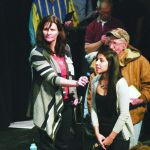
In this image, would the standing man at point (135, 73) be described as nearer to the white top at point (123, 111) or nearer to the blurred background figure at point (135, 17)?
the white top at point (123, 111)

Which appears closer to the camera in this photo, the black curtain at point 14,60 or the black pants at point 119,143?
the black pants at point 119,143

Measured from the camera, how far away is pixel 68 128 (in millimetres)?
3053

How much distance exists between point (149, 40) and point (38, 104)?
1965 mm

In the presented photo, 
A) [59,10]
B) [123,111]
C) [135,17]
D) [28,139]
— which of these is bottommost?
[28,139]

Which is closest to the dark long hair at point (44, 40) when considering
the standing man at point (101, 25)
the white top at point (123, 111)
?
the white top at point (123, 111)

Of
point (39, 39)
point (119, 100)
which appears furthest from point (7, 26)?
point (119, 100)

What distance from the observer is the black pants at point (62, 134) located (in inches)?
114

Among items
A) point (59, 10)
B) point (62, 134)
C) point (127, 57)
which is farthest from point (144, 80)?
point (59, 10)

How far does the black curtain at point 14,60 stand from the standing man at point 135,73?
2432 mm

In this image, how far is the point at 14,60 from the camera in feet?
17.3

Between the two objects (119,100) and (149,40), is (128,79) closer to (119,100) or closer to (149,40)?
(119,100)

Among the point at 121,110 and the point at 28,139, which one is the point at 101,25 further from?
the point at 28,139

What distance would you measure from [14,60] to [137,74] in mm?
2772

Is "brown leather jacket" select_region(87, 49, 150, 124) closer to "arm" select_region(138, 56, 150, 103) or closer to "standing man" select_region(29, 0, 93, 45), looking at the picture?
"arm" select_region(138, 56, 150, 103)
